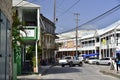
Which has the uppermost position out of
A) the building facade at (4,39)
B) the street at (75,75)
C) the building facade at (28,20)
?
the building facade at (28,20)

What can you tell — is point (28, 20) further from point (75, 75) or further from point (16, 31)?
point (16, 31)

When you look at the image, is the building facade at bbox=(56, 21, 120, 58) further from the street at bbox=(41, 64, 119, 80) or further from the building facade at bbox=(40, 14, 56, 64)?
the street at bbox=(41, 64, 119, 80)

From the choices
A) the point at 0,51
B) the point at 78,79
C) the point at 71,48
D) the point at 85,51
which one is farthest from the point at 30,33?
the point at 71,48

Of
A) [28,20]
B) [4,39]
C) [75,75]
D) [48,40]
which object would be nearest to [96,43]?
[48,40]

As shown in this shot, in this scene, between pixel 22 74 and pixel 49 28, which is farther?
pixel 49 28

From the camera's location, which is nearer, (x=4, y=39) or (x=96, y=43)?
(x=4, y=39)

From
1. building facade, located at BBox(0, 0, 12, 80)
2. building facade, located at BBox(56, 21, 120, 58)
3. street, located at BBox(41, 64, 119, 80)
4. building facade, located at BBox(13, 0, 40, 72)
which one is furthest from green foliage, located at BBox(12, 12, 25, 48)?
building facade, located at BBox(56, 21, 120, 58)

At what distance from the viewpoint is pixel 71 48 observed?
129625 mm

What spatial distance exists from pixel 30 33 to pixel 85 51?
82470 millimetres

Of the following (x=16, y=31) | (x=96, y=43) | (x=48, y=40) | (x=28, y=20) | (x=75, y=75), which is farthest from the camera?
(x=96, y=43)

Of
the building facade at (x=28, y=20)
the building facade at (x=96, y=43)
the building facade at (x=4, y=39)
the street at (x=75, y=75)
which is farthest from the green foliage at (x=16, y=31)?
the building facade at (x=96, y=43)

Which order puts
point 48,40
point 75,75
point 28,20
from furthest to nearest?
point 48,40 < point 28,20 < point 75,75

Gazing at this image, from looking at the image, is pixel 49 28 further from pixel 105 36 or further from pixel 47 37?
pixel 105 36

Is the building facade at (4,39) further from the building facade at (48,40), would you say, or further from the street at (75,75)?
the building facade at (48,40)
